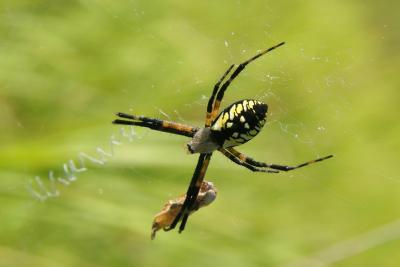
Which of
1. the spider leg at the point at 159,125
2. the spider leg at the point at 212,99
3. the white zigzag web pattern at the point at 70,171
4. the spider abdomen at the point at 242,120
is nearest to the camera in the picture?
the spider abdomen at the point at 242,120

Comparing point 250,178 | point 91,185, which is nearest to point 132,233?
point 91,185

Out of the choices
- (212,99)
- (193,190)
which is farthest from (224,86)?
(193,190)

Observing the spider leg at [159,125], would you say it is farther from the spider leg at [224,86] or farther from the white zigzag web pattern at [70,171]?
the white zigzag web pattern at [70,171]

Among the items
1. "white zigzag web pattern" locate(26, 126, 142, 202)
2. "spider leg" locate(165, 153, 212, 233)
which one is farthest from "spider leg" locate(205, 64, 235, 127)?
"white zigzag web pattern" locate(26, 126, 142, 202)

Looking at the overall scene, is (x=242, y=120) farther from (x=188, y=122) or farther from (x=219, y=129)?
(x=188, y=122)

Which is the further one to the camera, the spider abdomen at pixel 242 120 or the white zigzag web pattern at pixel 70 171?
the white zigzag web pattern at pixel 70 171

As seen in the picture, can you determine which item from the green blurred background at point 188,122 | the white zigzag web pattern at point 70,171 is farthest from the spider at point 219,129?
the white zigzag web pattern at point 70,171

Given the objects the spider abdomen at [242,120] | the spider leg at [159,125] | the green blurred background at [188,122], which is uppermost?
the green blurred background at [188,122]

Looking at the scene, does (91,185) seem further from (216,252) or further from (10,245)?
(216,252)
